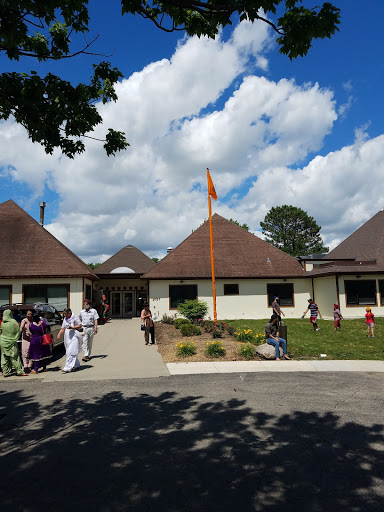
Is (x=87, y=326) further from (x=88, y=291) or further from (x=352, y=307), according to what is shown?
(x=352, y=307)

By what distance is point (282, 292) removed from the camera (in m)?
26.2

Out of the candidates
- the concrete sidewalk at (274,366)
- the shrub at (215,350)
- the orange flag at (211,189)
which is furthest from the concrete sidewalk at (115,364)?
the orange flag at (211,189)

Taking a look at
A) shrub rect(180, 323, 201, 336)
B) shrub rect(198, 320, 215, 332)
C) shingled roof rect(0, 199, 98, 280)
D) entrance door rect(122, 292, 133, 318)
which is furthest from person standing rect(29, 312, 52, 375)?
entrance door rect(122, 292, 133, 318)

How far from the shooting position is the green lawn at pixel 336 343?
1228 centimetres

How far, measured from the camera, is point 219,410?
6777 mm

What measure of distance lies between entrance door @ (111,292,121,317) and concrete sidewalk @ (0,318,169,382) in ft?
50.1

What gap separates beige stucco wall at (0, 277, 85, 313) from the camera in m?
22.9

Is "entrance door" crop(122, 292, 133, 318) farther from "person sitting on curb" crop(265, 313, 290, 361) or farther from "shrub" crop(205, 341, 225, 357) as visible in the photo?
"person sitting on curb" crop(265, 313, 290, 361)

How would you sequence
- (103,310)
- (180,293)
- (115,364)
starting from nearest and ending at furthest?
(115,364)
(180,293)
(103,310)

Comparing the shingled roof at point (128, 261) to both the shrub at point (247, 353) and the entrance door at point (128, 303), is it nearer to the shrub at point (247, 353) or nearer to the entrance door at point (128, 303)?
the entrance door at point (128, 303)

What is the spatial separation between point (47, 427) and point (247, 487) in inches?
142

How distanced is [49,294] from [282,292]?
52.8ft

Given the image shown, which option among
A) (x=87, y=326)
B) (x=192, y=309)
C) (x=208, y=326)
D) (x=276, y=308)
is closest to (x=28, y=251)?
(x=192, y=309)

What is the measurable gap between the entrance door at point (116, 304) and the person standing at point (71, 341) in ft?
69.0
